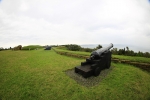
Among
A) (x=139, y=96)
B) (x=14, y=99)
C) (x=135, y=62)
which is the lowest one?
(x=139, y=96)

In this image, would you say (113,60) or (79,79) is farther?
(113,60)

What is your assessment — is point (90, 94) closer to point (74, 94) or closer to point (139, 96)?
point (74, 94)

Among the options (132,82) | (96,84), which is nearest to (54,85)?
(96,84)

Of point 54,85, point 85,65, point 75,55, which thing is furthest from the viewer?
point 75,55

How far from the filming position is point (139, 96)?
3.48 meters

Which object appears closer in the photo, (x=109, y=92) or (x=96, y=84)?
(x=109, y=92)

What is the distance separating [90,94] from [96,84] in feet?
2.80

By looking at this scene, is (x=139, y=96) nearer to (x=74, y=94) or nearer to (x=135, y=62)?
(x=74, y=94)

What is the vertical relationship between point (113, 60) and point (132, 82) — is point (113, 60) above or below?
above

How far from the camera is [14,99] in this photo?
123 inches

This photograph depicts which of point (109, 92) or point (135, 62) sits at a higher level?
point (135, 62)

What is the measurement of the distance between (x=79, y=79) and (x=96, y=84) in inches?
Result: 38.6

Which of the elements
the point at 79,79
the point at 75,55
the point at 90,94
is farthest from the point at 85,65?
the point at 75,55

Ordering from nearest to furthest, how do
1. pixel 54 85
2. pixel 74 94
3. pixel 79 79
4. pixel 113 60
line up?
pixel 74 94 → pixel 54 85 → pixel 79 79 → pixel 113 60
